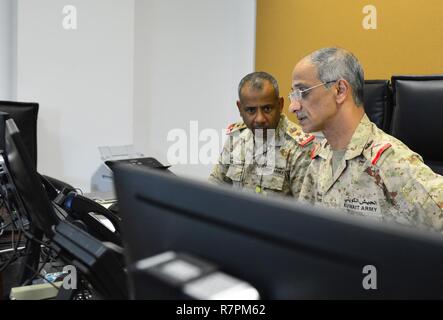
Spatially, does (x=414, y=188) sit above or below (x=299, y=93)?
below

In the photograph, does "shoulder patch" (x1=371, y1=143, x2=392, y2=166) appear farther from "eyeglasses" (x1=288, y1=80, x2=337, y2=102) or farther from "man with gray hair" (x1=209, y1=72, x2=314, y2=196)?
"man with gray hair" (x1=209, y1=72, x2=314, y2=196)

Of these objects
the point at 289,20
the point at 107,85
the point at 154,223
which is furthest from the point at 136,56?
the point at 154,223

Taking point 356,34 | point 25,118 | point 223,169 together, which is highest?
point 356,34

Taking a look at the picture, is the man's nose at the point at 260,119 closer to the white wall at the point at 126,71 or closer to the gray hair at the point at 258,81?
the gray hair at the point at 258,81

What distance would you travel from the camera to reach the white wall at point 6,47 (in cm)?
321

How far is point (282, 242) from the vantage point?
1.63ft

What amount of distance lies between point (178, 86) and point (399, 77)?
2.31 metres

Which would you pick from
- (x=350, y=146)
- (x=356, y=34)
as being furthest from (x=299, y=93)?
(x=356, y=34)

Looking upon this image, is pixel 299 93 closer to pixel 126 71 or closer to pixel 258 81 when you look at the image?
pixel 258 81

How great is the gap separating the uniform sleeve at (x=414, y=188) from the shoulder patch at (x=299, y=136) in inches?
28.0

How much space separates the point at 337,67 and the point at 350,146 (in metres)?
0.24

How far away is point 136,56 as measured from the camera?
3.71 metres

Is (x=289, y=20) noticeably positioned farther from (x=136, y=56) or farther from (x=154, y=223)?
(x=154, y=223)

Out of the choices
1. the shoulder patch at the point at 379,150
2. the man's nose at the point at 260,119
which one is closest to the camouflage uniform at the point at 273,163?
the man's nose at the point at 260,119
